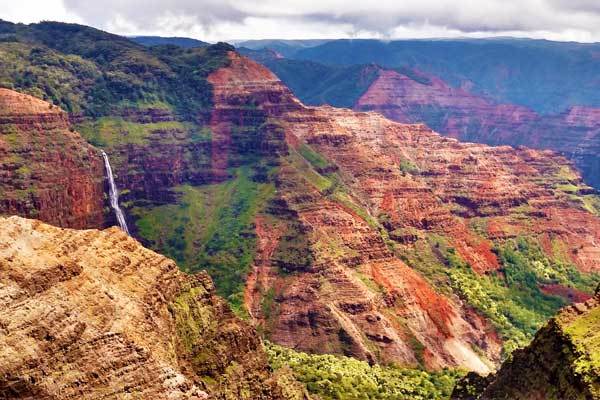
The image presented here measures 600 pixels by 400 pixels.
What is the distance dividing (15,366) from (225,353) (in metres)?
38.3

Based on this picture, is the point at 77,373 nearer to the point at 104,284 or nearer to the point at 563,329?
the point at 104,284

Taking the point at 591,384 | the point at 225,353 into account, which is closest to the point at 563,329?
the point at 591,384

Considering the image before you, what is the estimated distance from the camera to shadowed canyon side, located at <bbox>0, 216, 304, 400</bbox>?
3501 inches

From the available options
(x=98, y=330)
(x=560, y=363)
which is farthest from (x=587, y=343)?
(x=98, y=330)

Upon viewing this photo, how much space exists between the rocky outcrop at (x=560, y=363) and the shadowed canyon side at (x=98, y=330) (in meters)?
34.9

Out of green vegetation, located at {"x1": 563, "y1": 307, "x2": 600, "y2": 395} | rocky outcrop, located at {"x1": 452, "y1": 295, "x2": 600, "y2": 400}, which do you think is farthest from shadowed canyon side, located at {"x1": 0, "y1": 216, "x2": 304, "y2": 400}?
green vegetation, located at {"x1": 563, "y1": 307, "x2": 600, "y2": 395}

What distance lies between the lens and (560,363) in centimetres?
11600

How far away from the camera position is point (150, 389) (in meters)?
94.6

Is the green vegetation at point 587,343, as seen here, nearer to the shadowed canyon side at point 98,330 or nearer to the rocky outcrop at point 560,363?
the rocky outcrop at point 560,363

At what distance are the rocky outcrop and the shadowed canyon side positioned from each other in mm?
34930

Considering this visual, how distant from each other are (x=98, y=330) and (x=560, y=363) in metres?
59.9

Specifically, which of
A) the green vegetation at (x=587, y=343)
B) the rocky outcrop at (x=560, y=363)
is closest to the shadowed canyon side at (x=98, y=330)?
the rocky outcrop at (x=560, y=363)

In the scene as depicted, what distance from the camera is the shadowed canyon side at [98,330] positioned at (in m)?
88.9

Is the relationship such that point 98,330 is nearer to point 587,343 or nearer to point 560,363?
point 560,363
